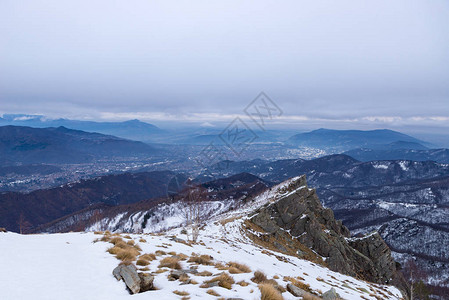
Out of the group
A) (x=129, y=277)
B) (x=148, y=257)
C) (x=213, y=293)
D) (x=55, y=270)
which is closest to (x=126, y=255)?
(x=148, y=257)

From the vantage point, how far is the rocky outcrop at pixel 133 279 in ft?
24.6

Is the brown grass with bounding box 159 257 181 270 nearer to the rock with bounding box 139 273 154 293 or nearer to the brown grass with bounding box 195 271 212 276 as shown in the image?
the brown grass with bounding box 195 271 212 276

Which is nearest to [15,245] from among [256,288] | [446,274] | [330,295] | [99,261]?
[99,261]

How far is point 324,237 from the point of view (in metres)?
41.3

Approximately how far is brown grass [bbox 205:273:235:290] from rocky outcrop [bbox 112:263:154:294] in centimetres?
235

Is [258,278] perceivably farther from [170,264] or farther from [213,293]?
[170,264]

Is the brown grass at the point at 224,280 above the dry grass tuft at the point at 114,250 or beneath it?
above

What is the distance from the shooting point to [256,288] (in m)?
8.24

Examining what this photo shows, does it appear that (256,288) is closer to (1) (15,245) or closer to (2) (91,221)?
(1) (15,245)

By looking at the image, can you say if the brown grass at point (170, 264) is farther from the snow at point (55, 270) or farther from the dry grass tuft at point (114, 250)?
the dry grass tuft at point (114, 250)

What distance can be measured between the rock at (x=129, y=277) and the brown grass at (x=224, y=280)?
8.95 ft

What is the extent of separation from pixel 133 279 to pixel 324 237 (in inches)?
1670

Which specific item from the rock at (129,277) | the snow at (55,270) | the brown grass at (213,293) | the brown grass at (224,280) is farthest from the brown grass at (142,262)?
the brown grass at (213,293)

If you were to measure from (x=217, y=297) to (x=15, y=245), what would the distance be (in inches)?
451
